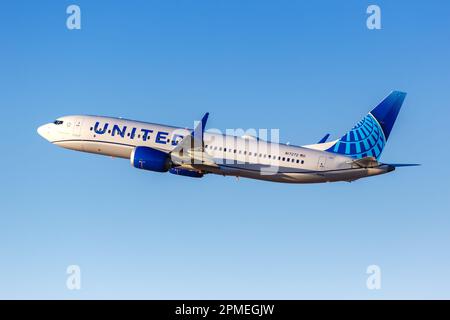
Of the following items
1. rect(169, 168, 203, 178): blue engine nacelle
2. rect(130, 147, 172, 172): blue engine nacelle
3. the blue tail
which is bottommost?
rect(169, 168, 203, 178): blue engine nacelle

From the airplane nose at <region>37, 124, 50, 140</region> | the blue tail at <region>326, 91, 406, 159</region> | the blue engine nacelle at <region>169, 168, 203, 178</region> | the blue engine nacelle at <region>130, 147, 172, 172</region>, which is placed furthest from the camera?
the airplane nose at <region>37, 124, 50, 140</region>

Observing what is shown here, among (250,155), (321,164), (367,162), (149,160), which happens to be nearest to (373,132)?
(367,162)

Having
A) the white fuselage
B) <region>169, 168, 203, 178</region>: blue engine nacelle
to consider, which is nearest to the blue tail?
the white fuselage

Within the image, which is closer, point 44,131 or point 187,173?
point 187,173

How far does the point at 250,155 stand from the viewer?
7919 centimetres

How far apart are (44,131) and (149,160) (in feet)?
53.9

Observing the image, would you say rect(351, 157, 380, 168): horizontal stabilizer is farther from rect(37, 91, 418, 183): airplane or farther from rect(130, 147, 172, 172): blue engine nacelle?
rect(130, 147, 172, 172): blue engine nacelle

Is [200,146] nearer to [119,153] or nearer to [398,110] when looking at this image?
[119,153]

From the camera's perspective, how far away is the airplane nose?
3460 inches

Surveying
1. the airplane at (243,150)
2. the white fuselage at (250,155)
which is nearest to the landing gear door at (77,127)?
the airplane at (243,150)

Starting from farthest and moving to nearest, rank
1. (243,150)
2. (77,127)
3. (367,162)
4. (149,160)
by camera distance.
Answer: (77,127), (243,150), (149,160), (367,162)

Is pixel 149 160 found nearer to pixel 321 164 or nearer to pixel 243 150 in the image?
pixel 243 150

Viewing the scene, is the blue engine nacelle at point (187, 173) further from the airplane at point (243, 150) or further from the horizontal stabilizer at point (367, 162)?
the horizontal stabilizer at point (367, 162)
